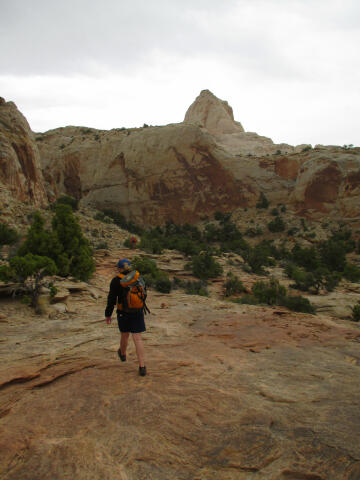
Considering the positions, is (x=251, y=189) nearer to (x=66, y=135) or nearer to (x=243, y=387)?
(x=66, y=135)

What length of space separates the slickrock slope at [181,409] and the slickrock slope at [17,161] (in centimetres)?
2089

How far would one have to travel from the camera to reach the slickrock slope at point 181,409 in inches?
86.1

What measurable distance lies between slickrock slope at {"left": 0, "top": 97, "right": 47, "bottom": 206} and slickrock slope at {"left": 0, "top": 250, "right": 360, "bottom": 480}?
20892 millimetres

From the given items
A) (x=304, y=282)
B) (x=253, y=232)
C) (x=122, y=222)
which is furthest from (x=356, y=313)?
(x=122, y=222)

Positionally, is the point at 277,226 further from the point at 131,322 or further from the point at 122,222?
the point at 131,322

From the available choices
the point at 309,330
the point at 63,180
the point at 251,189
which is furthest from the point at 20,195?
the point at 251,189

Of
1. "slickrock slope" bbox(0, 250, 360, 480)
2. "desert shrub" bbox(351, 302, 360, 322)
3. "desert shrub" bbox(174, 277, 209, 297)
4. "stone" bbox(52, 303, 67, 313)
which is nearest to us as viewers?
"slickrock slope" bbox(0, 250, 360, 480)

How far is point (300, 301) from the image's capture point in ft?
37.8

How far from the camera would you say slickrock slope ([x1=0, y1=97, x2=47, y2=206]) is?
22.8 m

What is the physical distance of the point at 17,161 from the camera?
24.1m

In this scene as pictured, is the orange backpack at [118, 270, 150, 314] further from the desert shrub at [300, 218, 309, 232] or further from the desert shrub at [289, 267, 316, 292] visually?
the desert shrub at [300, 218, 309, 232]

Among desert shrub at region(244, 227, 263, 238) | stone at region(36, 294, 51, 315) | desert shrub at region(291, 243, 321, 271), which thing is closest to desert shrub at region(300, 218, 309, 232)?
desert shrub at region(244, 227, 263, 238)

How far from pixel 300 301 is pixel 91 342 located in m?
8.85

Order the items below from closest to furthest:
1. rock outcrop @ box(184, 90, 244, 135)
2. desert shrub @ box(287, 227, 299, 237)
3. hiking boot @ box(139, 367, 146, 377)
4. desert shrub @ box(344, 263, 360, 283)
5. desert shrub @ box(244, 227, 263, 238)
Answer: hiking boot @ box(139, 367, 146, 377) → desert shrub @ box(344, 263, 360, 283) → desert shrub @ box(287, 227, 299, 237) → desert shrub @ box(244, 227, 263, 238) → rock outcrop @ box(184, 90, 244, 135)
